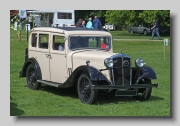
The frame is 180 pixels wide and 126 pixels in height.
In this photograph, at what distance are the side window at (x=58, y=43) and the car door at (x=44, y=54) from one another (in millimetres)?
245

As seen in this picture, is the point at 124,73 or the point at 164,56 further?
the point at 164,56

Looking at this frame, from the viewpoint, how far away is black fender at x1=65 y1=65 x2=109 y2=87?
32.1ft

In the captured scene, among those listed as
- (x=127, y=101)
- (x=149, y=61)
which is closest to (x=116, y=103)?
(x=127, y=101)

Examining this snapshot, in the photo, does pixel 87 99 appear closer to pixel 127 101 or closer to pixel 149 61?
pixel 127 101

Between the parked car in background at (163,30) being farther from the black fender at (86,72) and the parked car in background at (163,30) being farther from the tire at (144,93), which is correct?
the black fender at (86,72)

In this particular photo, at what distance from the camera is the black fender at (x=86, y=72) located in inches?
385

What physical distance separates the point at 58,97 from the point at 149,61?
7807 millimetres

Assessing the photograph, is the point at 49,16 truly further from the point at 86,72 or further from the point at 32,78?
the point at 86,72

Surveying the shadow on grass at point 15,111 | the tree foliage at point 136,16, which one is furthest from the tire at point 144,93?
the shadow on grass at point 15,111

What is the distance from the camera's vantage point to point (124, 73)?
33.4 ft

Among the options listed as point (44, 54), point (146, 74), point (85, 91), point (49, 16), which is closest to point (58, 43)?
point (44, 54)

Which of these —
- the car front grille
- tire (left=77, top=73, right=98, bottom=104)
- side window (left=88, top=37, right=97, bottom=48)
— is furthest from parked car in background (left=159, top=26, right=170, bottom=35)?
tire (left=77, top=73, right=98, bottom=104)

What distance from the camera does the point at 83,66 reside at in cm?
1016

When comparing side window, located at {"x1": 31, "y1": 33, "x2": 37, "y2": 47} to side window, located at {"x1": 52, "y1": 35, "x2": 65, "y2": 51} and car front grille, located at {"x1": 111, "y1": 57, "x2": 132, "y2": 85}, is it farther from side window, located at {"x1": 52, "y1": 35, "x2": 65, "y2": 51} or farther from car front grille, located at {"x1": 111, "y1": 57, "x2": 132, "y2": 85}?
car front grille, located at {"x1": 111, "y1": 57, "x2": 132, "y2": 85}
